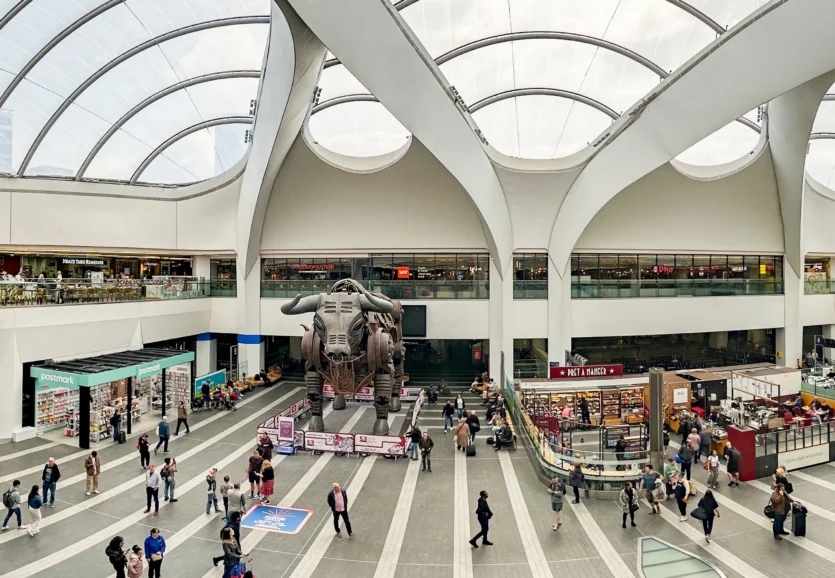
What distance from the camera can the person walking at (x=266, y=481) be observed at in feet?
35.3

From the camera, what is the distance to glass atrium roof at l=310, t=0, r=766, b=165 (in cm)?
1702

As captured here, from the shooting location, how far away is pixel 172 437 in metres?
15.8

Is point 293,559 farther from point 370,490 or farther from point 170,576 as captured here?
point 370,490

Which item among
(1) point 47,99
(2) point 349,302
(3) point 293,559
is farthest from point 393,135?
(3) point 293,559

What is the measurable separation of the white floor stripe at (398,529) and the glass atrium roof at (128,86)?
55.9ft

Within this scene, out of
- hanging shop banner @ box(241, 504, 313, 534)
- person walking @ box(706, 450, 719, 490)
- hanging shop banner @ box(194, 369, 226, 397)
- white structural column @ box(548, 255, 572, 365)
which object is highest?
white structural column @ box(548, 255, 572, 365)

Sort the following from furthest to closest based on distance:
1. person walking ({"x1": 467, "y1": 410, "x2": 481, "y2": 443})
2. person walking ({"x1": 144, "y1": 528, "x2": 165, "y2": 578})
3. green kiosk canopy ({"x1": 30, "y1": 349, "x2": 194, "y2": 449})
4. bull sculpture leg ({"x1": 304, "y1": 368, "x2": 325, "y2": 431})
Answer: bull sculpture leg ({"x1": 304, "y1": 368, "x2": 325, "y2": 431}) → person walking ({"x1": 467, "y1": 410, "x2": 481, "y2": 443}) → green kiosk canopy ({"x1": 30, "y1": 349, "x2": 194, "y2": 449}) → person walking ({"x1": 144, "y1": 528, "x2": 165, "y2": 578})

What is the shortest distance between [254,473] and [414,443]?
476cm

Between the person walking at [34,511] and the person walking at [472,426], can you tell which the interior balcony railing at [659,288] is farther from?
the person walking at [34,511]

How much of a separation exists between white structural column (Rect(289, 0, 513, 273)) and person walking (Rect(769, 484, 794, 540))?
44.3ft

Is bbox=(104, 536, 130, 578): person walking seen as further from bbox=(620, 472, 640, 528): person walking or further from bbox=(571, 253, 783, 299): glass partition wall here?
bbox=(571, 253, 783, 299): glass partition wall

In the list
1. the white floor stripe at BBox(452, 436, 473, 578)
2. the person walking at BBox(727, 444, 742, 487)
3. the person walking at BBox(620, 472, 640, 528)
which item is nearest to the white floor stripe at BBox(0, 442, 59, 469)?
the white floor stripe at BBox(452, 436, 473, 578)

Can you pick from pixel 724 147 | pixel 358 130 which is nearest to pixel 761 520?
pixel 358 130

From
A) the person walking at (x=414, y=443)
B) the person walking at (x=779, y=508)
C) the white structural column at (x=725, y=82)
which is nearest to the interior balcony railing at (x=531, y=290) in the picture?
the white structural column at (x=725, y=82)
